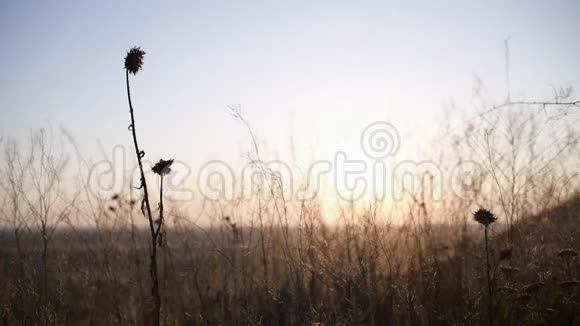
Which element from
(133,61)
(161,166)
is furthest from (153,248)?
(133,61)

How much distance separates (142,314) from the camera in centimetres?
348

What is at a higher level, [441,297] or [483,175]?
[483,175]

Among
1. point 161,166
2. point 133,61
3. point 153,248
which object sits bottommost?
point 153,248

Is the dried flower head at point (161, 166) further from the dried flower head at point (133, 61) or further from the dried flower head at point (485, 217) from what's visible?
the dried flower head at point (485, 217)

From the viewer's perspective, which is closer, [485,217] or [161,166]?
[161,166]

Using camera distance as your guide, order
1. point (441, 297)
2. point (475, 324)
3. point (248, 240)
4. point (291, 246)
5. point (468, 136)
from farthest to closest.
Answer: point (468, 136) < point (248, 240) < point (291, 246) < point (441, 297) < point (475, 324)

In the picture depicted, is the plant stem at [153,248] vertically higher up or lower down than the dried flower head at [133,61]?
lower down

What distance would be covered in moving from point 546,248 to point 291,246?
246cm

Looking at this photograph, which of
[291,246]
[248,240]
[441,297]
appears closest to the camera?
[441,297]

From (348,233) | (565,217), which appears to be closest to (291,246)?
(348,233)

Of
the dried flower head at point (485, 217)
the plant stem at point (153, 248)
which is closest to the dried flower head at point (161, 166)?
the plant stem at point (153, 248)

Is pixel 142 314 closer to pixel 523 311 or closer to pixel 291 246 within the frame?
pixel 291 246

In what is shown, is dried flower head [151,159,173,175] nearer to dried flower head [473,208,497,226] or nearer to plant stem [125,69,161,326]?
plant stem [125,69,161,326]

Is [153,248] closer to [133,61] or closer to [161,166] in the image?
[161,166]
